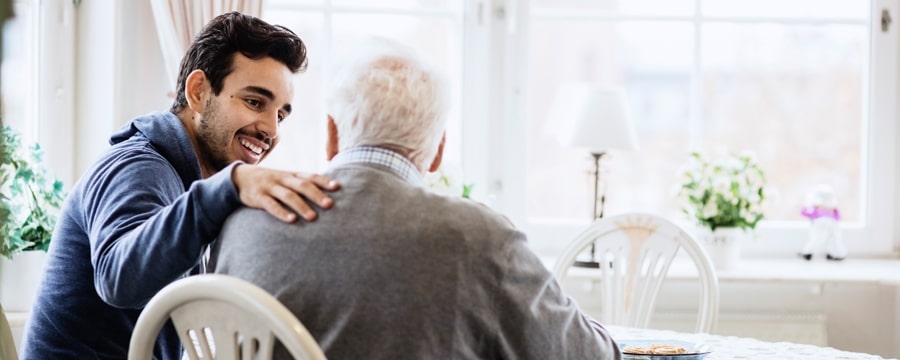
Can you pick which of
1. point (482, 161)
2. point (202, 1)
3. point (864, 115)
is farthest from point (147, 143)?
point (864, 115)

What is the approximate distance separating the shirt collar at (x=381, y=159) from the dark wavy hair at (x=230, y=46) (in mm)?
491

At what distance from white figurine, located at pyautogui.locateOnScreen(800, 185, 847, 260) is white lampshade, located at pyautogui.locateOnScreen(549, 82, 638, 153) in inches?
27.2

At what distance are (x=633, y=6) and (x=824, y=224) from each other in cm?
96

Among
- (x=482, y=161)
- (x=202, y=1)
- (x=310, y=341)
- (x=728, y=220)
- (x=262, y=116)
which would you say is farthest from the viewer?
(x=482, y=161)

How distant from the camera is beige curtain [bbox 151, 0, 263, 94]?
9.91 ft

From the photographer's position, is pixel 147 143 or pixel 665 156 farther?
pixel 665 156

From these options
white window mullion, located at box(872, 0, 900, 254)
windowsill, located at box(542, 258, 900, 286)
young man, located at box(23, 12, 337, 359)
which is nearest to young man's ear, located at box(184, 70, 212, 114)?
young man, located at box(23, 12, 337, 359)

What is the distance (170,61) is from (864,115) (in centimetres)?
231

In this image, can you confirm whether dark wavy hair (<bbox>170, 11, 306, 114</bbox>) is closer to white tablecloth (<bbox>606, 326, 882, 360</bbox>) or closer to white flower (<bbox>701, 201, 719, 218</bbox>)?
white tablecloth (<bbox>606, 326, 882, 360</bbox>)

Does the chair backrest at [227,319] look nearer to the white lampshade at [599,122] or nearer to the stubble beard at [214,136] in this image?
the stubble beard at [214,136]

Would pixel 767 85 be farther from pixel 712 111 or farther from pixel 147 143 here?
pixel 147 143

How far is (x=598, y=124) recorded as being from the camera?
3184mm

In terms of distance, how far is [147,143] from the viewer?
160cm

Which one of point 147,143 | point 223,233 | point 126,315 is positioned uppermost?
point 147,143
